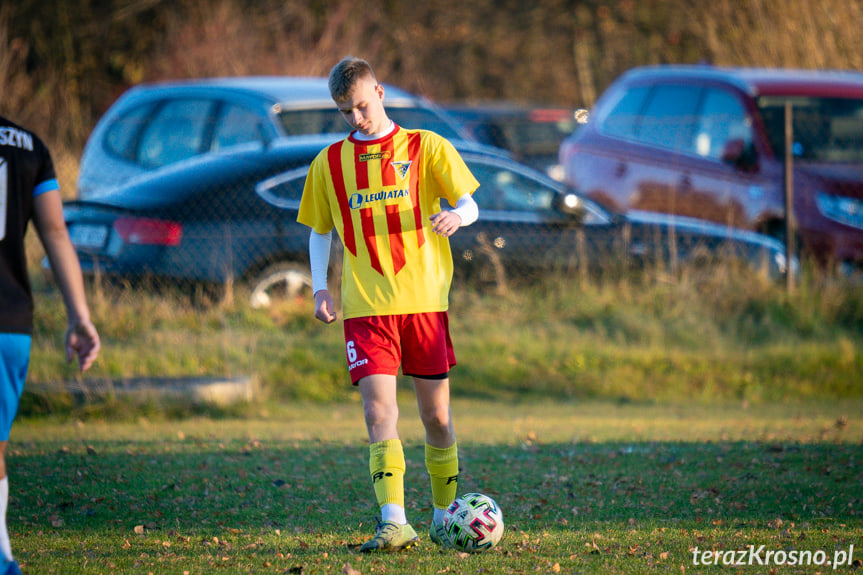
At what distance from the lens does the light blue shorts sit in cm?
354

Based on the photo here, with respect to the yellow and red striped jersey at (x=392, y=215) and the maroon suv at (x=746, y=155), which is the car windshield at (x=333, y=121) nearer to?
the maroon suv at (x=746, y=155)

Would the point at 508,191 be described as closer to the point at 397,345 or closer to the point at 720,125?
the point at 720,125

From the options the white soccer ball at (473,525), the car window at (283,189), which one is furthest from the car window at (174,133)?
the white soccer ball at (473,525)

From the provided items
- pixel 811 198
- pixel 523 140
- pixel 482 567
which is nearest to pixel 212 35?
pixel 523 140

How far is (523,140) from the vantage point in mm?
18812

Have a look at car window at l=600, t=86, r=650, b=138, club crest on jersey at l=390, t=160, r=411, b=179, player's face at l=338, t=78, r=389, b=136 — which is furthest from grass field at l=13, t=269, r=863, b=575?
car window at l=600, t=86, r=650, b=138

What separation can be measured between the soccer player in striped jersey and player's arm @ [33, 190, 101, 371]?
1214 millimetres

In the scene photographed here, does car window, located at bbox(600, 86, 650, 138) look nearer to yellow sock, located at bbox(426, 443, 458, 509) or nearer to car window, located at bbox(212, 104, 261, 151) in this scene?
car window, located at bbox(212, 104, 261, 151)

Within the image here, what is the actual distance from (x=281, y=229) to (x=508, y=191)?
2.22 metres

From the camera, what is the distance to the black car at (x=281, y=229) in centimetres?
942

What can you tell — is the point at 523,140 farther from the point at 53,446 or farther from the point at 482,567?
the point at 482,567

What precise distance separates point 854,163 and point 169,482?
26.8 ft

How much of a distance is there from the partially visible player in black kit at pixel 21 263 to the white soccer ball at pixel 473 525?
176 centimetres

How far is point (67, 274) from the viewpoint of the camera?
3592 mm
